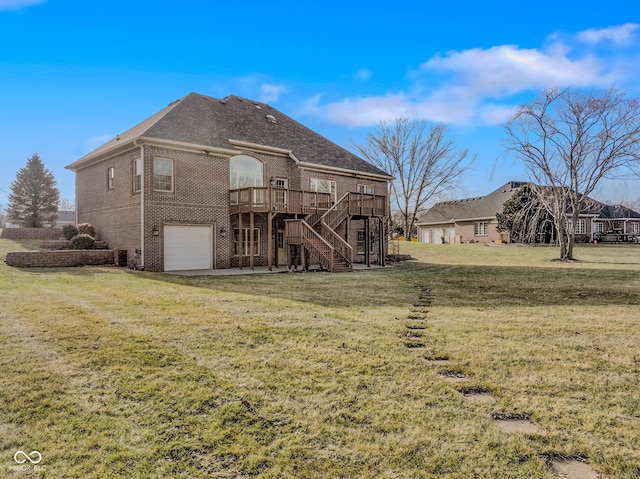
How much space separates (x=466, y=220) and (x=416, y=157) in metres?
8.08

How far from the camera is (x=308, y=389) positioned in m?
4.12

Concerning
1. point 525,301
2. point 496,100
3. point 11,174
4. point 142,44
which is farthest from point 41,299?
point 11,174

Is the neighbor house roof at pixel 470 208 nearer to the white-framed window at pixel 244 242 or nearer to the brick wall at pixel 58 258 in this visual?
the white-framed window at pixel 244 242

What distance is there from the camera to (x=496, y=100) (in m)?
24.2

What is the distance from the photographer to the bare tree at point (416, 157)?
1666 inches

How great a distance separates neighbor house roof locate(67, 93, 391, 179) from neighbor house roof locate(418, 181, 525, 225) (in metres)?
18.5

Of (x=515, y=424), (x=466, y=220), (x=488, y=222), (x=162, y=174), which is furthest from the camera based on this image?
(x=466, y=220)

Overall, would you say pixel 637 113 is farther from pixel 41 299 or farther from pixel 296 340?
pixel 41 299

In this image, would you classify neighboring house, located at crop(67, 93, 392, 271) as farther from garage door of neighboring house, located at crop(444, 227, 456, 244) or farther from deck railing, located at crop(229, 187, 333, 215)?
garage door of neighboring house, located at crop(444, 227, 456, 244)

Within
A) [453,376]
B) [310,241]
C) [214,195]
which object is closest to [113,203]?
[214,195]

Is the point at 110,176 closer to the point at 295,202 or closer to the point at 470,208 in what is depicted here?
the point at 295,202

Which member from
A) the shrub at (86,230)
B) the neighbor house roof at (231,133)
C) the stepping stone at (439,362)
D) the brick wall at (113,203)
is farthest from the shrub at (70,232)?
the stepping stone at (439,362)

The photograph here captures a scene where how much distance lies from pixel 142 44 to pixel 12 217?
3321cm

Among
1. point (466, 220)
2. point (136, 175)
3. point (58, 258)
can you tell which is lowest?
point (58, 258)
